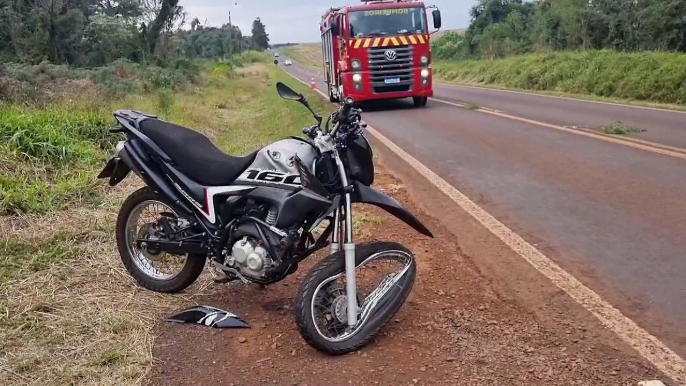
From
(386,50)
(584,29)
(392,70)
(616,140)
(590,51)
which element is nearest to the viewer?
(616,140)

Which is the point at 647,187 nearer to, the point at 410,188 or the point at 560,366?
the point at 410,188

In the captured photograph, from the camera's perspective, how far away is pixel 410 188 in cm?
723

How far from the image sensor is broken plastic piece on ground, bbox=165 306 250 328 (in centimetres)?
399

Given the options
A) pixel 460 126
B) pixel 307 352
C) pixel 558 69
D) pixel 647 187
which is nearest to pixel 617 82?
pixel 558 69

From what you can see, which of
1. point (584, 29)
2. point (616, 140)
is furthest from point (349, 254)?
point (584, 29)

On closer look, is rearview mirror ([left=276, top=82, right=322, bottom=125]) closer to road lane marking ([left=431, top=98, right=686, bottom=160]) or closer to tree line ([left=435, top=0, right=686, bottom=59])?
road lane marking ([left=431, top=98, right=686, bottom=160])

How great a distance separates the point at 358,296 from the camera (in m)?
3.81

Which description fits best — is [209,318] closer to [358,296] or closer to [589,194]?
[358,296]

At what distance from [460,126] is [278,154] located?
908 cm

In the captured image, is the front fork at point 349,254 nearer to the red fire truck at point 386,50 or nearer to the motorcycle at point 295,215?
the motorcycle at point 295,215

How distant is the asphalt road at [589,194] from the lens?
167 inches

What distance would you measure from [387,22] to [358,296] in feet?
45.9

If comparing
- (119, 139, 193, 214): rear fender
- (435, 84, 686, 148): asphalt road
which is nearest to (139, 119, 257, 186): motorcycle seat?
(119, 139, 193, 214): rear fender

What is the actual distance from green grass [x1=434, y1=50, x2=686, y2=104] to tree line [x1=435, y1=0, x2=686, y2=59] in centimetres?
207
